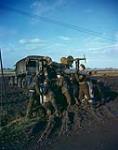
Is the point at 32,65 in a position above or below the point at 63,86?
above

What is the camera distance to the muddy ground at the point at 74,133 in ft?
27.5

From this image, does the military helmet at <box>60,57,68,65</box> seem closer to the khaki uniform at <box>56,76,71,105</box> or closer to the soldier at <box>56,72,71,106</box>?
the soldier at <box>56,72,71,106</box>

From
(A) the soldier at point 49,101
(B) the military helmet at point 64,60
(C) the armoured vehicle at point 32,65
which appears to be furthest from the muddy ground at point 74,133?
(B) the military helmet at point 64,60

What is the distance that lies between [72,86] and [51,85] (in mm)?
1299

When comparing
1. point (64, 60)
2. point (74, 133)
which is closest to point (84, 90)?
point (74, 133)

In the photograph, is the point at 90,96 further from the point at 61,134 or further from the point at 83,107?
the point at 61,134

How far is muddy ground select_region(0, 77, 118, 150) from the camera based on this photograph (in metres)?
8.38

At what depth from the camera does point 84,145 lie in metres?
8.38

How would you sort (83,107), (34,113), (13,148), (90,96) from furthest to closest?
1. (90,96)
2. (83,107)
3. (34,113)
4. (13,148)

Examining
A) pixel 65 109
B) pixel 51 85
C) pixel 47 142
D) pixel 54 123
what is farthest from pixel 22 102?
pixel 47 142

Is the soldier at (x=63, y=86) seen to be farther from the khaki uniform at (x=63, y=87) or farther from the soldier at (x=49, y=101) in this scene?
the soldier at (x=49, y=101)

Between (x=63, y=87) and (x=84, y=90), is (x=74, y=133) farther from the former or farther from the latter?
(x=84, y=90)

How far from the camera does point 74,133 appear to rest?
9641mm

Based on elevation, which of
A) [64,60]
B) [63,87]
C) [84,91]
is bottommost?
[84,91]
